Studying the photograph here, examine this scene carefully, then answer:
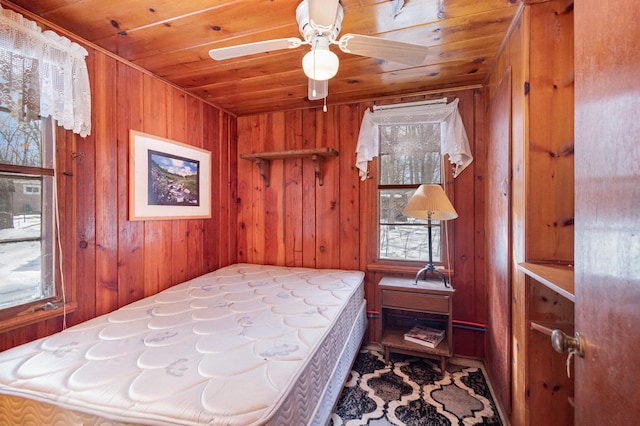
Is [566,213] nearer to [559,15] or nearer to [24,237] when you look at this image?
[559,15]

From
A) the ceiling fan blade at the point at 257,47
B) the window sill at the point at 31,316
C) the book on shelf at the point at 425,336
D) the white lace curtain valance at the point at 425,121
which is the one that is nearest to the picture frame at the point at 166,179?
the window sill at the point at 31,316

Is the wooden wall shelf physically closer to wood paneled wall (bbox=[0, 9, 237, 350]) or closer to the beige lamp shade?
wood paneled wall (bbox=[0, 9, 237, 350])

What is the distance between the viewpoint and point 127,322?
4.82 feet

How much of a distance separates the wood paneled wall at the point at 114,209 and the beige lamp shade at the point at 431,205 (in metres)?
1.89

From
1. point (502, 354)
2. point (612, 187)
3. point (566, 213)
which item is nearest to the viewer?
point (612, 187)

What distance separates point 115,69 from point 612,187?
244 cm

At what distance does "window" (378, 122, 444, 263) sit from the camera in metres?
2.41

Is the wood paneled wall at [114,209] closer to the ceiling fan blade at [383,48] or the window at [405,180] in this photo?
the ceiling fan blade at [383,48]

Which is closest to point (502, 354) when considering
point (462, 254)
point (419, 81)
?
point (462, 254)

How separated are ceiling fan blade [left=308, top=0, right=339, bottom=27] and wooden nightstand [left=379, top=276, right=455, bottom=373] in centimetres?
181

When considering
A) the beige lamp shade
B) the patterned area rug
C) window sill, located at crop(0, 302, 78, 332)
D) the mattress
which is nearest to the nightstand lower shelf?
the patterned area rug

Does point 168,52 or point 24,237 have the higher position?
point 168,52

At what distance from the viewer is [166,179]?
7.08 ft

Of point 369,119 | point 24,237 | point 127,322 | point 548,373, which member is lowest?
point 548,373
